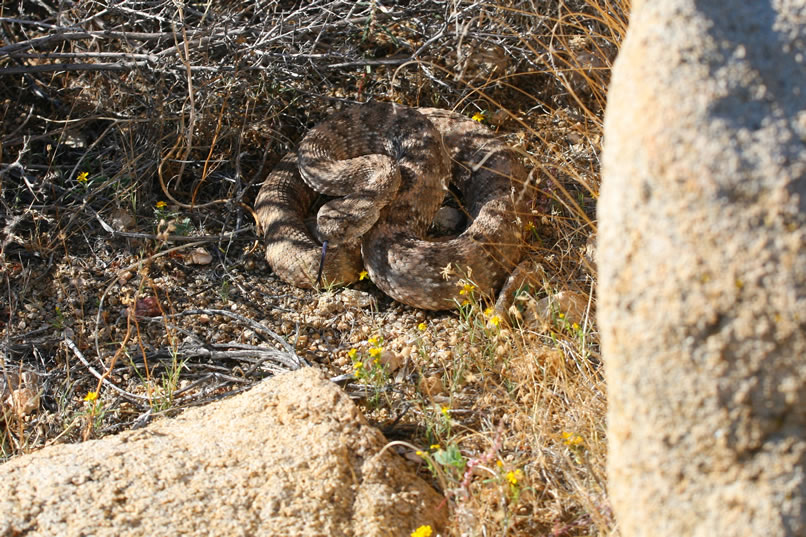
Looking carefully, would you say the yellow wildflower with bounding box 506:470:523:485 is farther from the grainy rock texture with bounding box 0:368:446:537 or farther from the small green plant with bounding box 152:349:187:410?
the small green plant with bounding box 152:349:187:410

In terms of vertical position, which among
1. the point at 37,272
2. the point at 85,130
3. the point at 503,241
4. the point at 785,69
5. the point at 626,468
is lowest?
the point at 37,272

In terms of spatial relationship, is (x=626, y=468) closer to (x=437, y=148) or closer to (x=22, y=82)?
(x=437, y=148)

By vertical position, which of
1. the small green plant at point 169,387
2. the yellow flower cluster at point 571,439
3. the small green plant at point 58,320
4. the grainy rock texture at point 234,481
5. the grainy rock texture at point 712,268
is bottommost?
the small green plant at point 58,320

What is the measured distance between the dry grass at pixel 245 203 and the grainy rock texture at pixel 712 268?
876 mm

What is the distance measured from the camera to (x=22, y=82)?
4.81m

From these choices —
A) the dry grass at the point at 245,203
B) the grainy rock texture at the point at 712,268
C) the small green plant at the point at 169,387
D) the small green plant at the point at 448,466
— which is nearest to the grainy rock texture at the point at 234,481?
the small green plant at the point at 448,466

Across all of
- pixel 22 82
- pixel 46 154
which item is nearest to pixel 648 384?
pixel 46 154

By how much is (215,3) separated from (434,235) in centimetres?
203

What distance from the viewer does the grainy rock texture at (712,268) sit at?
1.60m

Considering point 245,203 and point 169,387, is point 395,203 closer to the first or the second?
point 245,203

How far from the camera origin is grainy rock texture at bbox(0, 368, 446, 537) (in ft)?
8.19

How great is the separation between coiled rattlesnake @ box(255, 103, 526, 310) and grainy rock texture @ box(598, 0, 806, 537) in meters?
2.03

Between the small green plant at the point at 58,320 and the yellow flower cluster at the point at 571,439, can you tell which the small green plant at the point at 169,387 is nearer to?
the small green plant at the point at 58,320

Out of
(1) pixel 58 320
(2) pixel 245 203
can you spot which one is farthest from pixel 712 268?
(2) pixel 245 203
